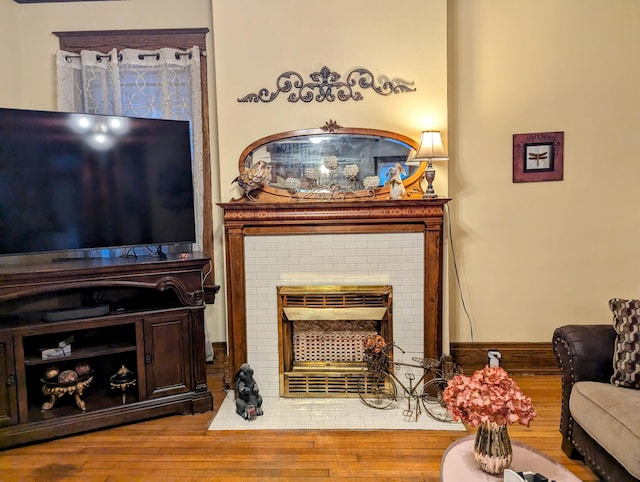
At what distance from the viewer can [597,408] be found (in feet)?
6.14

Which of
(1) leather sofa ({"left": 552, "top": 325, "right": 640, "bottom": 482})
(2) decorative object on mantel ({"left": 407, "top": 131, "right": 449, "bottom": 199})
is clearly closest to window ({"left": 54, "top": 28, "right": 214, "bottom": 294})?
(2) decorative object on mantel ({"left": 407, "top": 131, "right": 449, "bottom": 199})

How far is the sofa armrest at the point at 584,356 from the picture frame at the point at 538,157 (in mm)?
1386

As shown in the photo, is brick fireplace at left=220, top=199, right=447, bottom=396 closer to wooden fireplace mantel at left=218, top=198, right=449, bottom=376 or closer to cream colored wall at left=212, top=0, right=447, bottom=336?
wooden fireplace mantel at left=218, top=198, right=449, bottom=376

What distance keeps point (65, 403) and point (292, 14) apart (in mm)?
2968

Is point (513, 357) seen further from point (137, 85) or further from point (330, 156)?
point (137, 85)

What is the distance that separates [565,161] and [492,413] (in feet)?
7.80

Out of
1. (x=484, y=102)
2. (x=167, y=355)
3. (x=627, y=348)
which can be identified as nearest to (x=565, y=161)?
(x=484, y=102)

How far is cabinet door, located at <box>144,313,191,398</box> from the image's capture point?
265 cm

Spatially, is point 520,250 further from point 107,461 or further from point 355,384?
point 107,461

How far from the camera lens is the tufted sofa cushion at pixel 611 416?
164 centimetres

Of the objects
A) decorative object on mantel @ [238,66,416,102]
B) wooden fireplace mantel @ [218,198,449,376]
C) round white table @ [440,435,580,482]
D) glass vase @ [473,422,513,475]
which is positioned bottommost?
round white table @ [440,435,580,482]

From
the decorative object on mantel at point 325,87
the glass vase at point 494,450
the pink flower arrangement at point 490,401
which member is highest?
the decorative object on mantel at point 325,87

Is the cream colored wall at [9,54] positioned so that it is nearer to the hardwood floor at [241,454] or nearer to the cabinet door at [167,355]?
the cabinet door at [167,355]

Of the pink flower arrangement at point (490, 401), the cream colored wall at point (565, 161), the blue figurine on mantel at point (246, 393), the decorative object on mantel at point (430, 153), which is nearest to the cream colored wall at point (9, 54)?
the blue figurine on mantel at point (246, 393)
